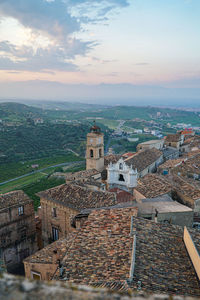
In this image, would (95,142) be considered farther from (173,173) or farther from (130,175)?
(173,173)

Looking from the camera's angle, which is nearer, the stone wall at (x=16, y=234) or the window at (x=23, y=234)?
the stone wall at (x=16, y=234)

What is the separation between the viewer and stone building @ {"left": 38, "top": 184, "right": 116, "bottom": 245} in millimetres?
17156

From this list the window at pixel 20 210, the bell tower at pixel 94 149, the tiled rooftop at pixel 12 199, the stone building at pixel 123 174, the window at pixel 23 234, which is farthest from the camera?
the bell tower at pixel 94 149

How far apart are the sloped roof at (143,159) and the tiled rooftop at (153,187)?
9.28m

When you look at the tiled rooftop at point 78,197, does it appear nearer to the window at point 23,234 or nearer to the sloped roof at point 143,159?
the window at point 23,234

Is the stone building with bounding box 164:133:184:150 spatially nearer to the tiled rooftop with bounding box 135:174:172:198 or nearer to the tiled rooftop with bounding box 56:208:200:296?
the tiled rooftop with bounding box 135:174:172:198

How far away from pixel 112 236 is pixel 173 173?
19076 millimetres

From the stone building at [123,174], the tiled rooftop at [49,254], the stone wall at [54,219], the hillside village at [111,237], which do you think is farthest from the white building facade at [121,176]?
the tiled rooftop at [49,254]

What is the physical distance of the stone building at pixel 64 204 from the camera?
17.2 meters

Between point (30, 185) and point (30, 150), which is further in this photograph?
point (30, 150)

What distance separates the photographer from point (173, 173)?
27516 mm

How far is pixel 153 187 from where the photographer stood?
21.7 meters

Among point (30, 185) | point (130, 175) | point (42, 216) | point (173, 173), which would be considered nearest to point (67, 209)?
point (42, 216)

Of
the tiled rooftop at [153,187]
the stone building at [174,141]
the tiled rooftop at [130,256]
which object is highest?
the stone building at [174,141]
